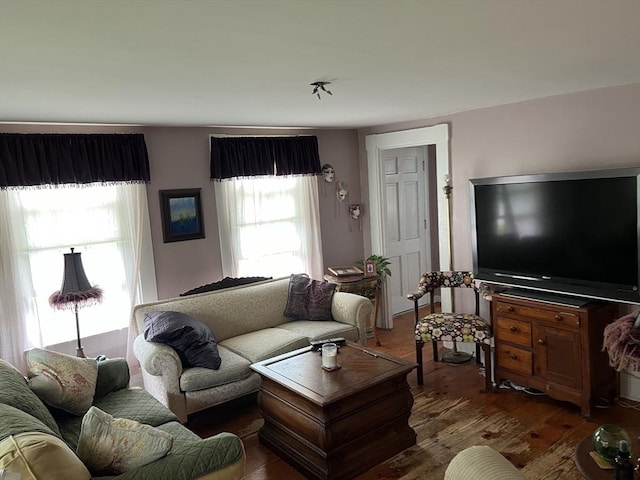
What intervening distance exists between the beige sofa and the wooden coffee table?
372 millimetres

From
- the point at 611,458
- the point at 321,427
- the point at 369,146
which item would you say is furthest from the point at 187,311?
the point at 611,458

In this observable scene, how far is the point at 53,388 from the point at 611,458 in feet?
9.00

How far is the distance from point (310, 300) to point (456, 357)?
56.8 inches

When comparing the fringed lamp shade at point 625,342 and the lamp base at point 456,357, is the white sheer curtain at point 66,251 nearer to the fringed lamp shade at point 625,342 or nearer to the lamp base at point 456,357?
the lamp base at point 456,357

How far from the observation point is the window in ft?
12.6

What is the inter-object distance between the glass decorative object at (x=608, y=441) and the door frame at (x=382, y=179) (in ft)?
9.07

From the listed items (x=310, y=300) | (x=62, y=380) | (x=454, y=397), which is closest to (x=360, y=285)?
(x=310, y=300)

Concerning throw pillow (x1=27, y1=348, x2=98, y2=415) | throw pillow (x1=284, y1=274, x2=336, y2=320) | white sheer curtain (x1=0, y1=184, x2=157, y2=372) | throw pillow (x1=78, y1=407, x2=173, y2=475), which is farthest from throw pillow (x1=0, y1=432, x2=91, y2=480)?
throw pillow (x1=284, y1=274, x2=336, y2=320)

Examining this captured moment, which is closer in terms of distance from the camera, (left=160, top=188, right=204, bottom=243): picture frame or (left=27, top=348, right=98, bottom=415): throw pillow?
(left=27, top=348, right=98, bottom=415): throw pillow

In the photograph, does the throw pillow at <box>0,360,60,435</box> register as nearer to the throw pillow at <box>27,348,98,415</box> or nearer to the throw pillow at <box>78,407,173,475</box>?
the throw pillow at <box>27,348,98,415</box>

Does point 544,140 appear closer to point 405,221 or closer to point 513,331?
point 513,331

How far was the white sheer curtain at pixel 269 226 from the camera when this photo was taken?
4.85 metres

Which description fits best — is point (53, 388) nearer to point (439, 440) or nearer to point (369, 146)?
point (439, 440)

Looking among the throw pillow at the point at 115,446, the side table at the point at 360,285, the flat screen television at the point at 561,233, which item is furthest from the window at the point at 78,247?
the flat screen television at the point at 561,233
